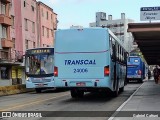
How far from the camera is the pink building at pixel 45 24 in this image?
6550 cm

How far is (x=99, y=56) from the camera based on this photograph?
18.5 meters

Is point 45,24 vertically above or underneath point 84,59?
above

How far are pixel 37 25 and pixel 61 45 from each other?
1806 inches

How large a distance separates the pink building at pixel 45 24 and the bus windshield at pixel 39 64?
116 ft

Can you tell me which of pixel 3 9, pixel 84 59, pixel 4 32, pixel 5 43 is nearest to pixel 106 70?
pixel 84 59

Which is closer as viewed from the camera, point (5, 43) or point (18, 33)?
point (5, 43)

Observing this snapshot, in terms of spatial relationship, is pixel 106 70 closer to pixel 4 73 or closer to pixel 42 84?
pixel 42 84

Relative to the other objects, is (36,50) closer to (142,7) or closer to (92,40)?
(142,7)

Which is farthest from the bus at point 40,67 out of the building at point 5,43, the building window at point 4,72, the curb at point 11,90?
the building window at point 4,72

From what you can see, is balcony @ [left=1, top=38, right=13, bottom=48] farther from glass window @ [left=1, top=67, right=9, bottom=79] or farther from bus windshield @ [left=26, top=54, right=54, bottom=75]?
bus windshield @ [left=26, top=54, right=54, bottom=75]

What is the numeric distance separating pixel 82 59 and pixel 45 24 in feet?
164

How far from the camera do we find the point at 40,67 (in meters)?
29.5

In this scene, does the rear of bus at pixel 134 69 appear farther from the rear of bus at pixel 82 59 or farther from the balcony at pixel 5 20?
the rear of bus at pixel 82 59

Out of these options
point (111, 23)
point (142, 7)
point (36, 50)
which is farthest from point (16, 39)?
point (111, 23)
